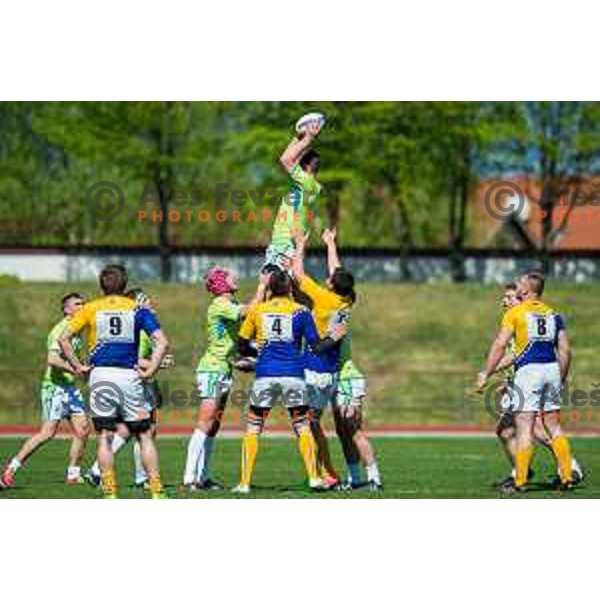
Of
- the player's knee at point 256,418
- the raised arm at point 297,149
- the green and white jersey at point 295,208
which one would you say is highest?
the raised arm at point 297,149

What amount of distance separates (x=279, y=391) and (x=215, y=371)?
109 centimetres

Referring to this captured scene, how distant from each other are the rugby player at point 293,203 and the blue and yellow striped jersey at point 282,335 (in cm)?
81

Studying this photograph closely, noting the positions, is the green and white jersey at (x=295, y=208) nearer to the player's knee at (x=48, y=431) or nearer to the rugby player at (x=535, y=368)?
the rugby player at (x=535, y=368)

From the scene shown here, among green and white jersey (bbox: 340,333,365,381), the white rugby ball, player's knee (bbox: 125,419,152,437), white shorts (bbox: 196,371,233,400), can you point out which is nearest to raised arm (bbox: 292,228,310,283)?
green and white jersey (bbox: 340,333,365,381)

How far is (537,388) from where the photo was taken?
744 inches

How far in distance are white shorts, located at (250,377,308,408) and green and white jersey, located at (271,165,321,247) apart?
164 centimetres

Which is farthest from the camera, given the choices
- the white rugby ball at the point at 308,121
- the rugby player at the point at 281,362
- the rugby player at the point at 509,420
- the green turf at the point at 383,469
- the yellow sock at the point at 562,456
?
the rugby player at the point at 509,420

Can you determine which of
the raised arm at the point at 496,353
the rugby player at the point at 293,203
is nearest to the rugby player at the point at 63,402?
the rugby player at the point at 293,203

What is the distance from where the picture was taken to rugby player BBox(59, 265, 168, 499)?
16719 millimetres

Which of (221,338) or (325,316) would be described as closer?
(325,316)

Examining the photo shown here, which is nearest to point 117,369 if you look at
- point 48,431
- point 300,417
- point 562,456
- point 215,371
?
point 300,417

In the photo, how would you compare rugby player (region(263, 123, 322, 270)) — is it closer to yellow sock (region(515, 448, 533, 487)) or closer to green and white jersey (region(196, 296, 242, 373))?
green and white jersey (region(196, 296, 242, 373))

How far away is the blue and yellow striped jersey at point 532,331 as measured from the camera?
19.0 metres

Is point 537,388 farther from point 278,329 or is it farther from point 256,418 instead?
point 256,418
